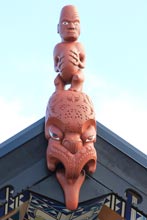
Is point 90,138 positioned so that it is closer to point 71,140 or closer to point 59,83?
point 71,140

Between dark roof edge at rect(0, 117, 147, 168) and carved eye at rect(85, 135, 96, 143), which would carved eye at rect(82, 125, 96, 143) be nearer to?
carved eye at rect(85, 135, 96, 143)

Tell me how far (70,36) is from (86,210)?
6.90ft

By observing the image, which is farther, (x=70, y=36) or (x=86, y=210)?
(x=70, y=36)

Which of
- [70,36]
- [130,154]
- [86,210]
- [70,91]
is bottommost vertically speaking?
[86,210]

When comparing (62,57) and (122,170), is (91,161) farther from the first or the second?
(62,57)

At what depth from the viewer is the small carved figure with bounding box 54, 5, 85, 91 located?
1085cm

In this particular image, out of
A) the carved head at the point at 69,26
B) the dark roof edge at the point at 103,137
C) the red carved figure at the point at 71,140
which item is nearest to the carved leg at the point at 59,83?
the red carved figure at the point at 71,140

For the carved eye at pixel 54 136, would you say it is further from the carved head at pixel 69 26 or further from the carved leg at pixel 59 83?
the carved head at pixel 69 26

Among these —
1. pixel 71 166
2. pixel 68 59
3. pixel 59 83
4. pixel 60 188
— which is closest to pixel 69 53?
pixel 68 59

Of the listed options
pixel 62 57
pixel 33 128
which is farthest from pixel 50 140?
pixel 62 57

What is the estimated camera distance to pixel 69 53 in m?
10.9

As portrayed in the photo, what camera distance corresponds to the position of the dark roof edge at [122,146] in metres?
10.7

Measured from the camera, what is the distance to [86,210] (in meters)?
10.2

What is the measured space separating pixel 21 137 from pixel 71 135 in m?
0.59
